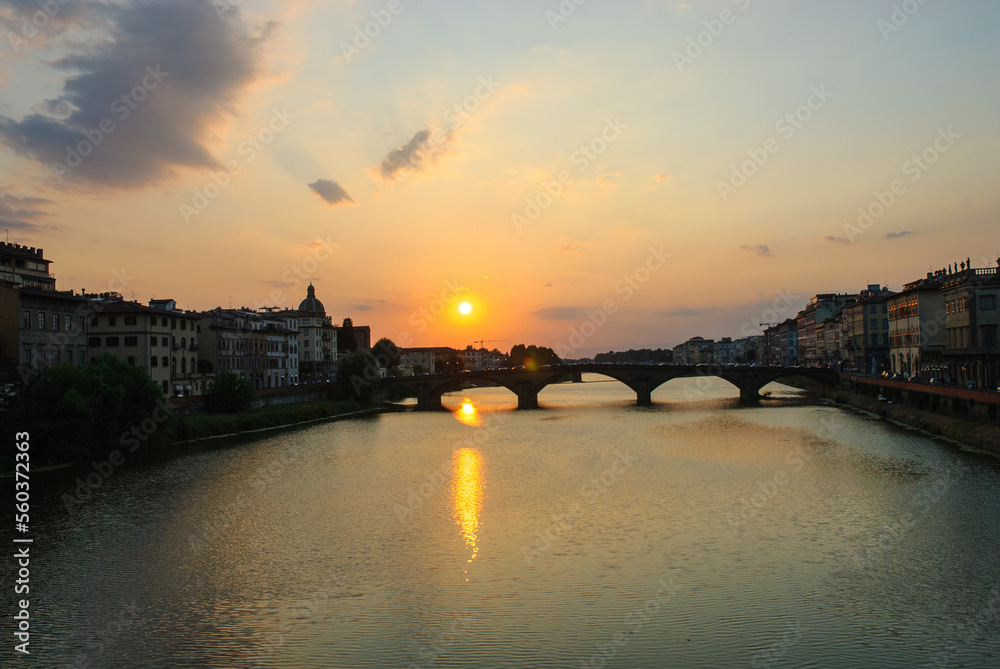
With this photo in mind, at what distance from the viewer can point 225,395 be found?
65750mm

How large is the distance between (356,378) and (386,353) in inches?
2570

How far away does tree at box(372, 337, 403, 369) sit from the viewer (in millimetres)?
157625

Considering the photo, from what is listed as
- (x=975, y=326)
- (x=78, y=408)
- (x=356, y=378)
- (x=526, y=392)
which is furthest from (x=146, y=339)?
(x=975, y=326)

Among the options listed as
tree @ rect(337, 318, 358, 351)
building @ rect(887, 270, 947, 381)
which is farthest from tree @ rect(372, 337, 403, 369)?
building @ rect(887, 270, 947, 381)

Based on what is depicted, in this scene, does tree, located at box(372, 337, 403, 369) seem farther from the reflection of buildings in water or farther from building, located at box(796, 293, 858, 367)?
the reflection of buildings in water

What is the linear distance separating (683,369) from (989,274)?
4323 cm

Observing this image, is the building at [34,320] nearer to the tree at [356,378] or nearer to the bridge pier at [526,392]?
the tree at [356,378]

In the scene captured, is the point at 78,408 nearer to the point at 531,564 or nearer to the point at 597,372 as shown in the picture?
the point at 531,564

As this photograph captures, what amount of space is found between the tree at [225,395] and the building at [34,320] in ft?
33.7

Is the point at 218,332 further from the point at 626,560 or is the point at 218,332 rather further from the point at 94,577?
the point at 626,560

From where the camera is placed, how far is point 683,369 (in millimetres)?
102188

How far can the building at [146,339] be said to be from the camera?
65.1 metres

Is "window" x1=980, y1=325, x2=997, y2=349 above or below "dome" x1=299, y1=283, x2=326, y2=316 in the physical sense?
below

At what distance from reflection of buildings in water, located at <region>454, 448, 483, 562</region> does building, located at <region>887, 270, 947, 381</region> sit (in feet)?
156
